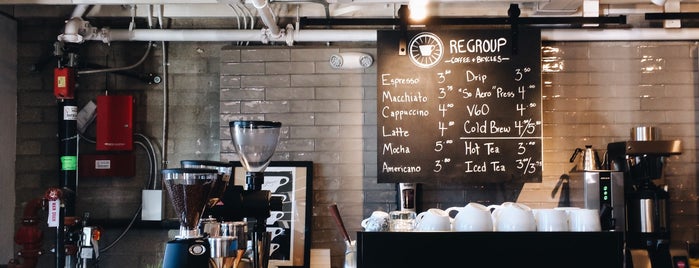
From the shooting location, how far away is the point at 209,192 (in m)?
2.51

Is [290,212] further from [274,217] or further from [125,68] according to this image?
[125,68]

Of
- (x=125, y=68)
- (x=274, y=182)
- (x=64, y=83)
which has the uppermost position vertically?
(x=125, y=68)

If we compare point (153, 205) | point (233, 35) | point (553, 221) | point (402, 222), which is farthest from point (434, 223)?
point (153, 205)

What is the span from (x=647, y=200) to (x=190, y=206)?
3530 mm

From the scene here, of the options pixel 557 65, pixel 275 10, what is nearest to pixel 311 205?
pixel 275 10

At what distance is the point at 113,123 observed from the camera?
17.7 ft

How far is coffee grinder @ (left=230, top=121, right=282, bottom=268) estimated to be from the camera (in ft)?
9.02

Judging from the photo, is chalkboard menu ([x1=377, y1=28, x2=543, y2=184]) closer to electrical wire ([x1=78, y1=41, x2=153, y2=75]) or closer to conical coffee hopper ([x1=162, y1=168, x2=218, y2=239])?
electrical wire ([x1=78, y1=41, x2=153, y2=75])

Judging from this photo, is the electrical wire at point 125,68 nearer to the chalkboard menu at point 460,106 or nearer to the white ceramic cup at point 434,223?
the chalkboard menu at point 460,106

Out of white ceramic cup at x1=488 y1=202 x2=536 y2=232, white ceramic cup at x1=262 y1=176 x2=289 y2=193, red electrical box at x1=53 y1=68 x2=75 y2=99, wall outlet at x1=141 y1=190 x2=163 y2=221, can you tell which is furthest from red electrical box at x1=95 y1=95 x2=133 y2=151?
white ceramic cup at x1=488 y1=202 x2=536 y2=232

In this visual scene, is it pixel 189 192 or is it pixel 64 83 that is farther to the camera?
pixel 64 83

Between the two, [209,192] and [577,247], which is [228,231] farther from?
[577,247]

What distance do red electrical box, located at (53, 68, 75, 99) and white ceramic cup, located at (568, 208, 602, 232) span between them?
3.89m

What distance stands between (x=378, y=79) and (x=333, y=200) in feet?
3.12
